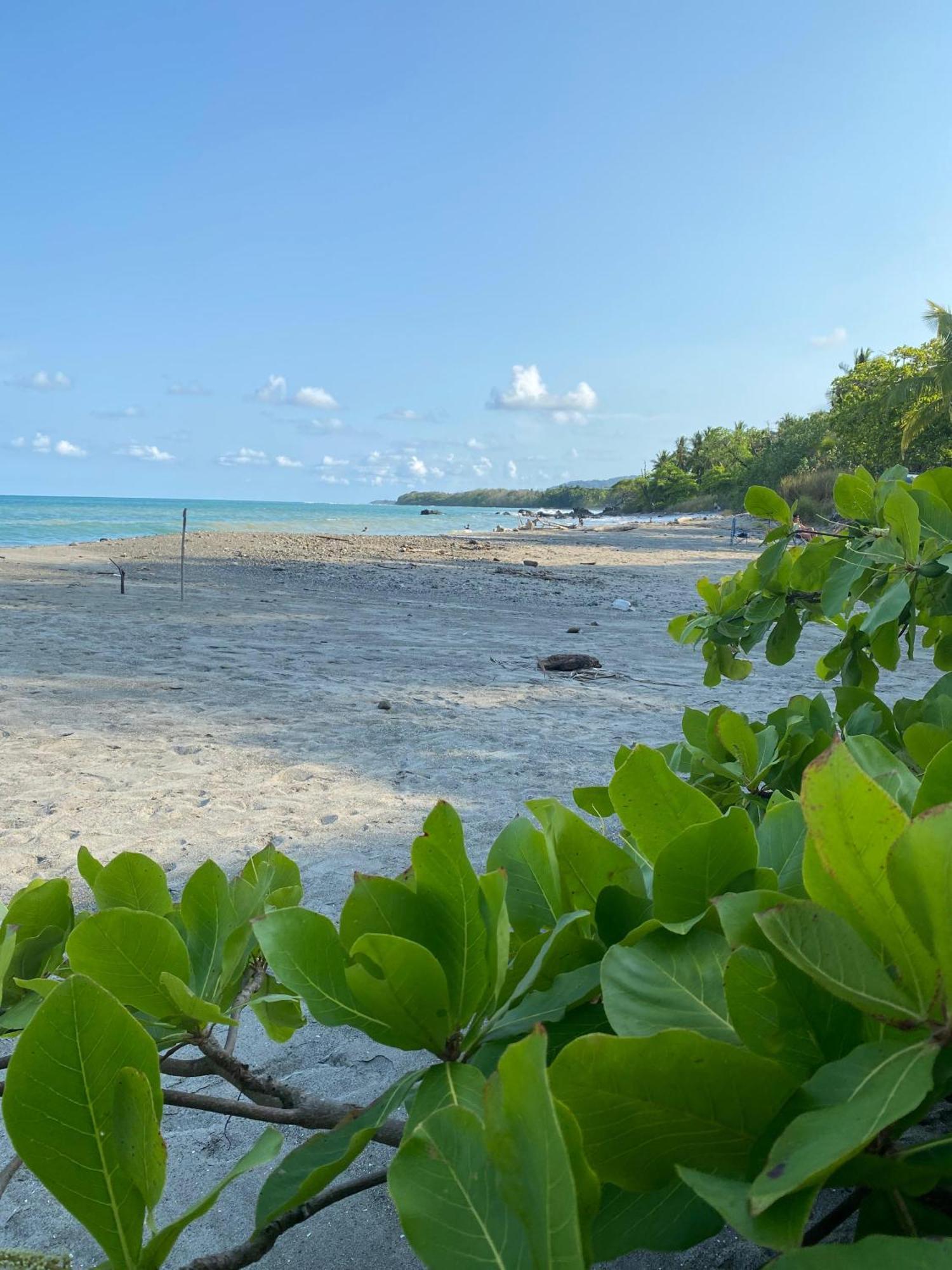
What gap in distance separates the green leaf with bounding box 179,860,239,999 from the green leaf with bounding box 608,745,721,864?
11.3 inches

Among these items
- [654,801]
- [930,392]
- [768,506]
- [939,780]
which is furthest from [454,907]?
[930,392]

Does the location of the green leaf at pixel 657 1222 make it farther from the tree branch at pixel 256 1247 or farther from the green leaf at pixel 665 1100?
the tree branch at pixel 256 1247

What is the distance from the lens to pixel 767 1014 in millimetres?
349

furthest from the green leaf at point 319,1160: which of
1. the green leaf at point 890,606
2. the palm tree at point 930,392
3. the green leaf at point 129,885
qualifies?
the palm tree at point 930,392

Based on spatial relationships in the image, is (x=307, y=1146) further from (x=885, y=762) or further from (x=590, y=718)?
(x=590, y=718)

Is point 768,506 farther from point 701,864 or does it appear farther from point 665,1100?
point 665,1100

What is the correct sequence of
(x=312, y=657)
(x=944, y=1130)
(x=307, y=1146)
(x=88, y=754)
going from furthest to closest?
(x=312, y=657) < (x=88, y=754) < (x=944, y=1130) < (x=307, y=1146)

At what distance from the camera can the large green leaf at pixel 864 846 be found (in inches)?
12.4

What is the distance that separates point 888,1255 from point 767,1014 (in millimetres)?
106

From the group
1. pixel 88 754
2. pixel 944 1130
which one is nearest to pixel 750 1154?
pixel 944 1130

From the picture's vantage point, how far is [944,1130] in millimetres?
700

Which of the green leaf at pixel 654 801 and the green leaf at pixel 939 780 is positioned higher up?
the green leaf at pixel 939 780

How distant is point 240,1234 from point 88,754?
3.32 m

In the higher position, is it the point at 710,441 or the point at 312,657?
the point at 710,441
